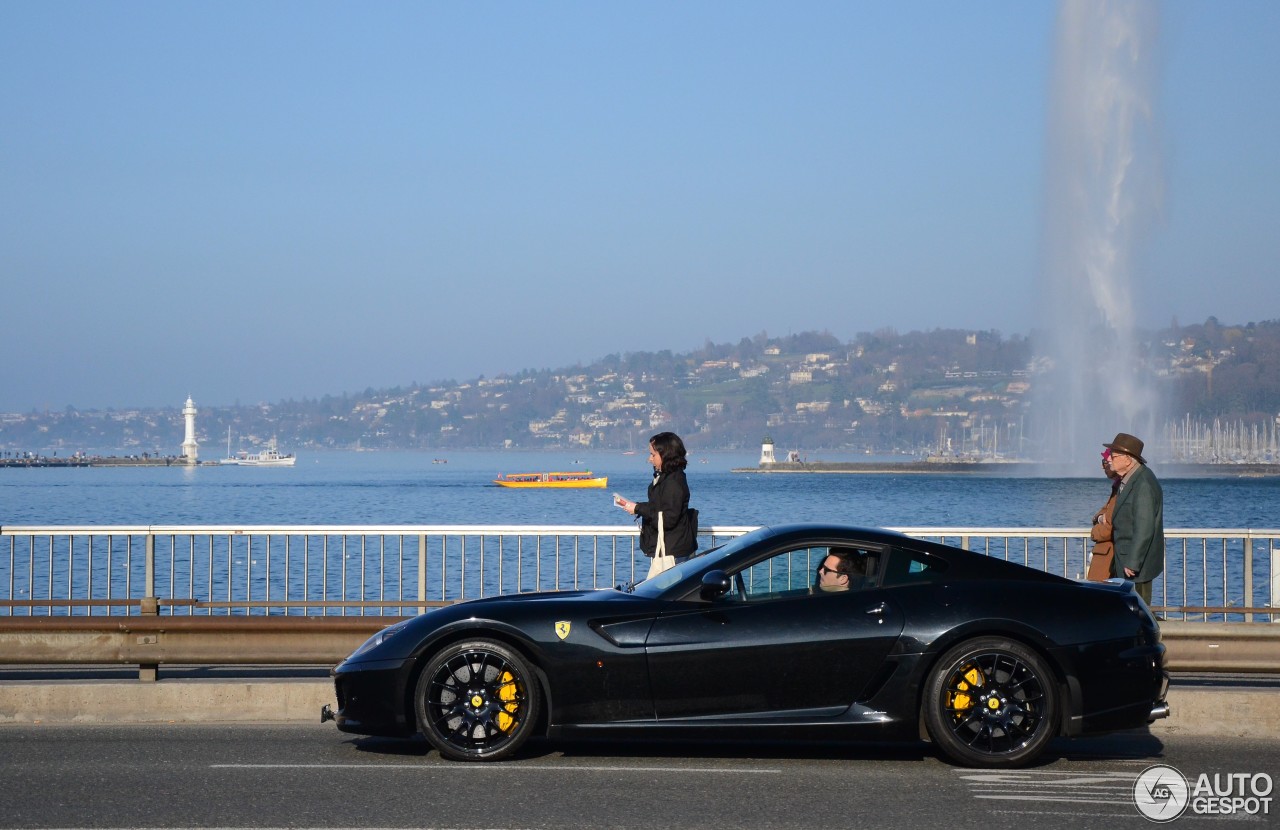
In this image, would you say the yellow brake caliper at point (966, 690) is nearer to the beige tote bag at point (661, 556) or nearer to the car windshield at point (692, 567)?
the car windshield at point (692, 567)

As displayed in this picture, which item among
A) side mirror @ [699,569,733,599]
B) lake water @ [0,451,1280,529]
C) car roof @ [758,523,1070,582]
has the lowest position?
lake water @ [0,451,1280,529]

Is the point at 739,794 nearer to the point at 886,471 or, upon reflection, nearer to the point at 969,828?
the point at 969,828

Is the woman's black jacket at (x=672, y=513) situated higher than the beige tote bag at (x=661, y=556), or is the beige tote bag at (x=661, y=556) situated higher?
the woman's black jacket at (x=672, y=513)

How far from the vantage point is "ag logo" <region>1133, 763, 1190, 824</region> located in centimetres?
716

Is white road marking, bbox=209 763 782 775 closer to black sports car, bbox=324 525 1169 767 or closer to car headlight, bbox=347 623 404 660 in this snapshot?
black sports car, bbox=324 525 1169 767

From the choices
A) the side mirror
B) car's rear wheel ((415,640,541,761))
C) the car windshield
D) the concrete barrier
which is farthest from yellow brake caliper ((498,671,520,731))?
the concrete barrier

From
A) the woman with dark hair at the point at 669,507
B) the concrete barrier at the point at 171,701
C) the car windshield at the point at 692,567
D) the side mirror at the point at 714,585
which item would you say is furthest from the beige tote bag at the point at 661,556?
the side mirror at the point at 714,585

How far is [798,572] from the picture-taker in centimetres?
847

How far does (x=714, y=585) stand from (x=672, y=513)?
3.10m

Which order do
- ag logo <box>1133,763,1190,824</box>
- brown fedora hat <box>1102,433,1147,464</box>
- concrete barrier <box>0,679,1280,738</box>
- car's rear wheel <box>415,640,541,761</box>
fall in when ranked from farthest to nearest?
brown fedora hat <box>1102,433,1147,464</box> < concrete barrier <box>0,679,1280,738</box> < car's rear wheel <box>415,640,541,761</box> < ag logo <box>1133,763,1190,824</box>

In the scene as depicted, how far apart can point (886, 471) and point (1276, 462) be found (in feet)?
162

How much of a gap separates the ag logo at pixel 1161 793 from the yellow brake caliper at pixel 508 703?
3.36 m

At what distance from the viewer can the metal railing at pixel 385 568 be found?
47.0 ft

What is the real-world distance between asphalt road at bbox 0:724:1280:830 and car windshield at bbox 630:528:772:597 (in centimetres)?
99
